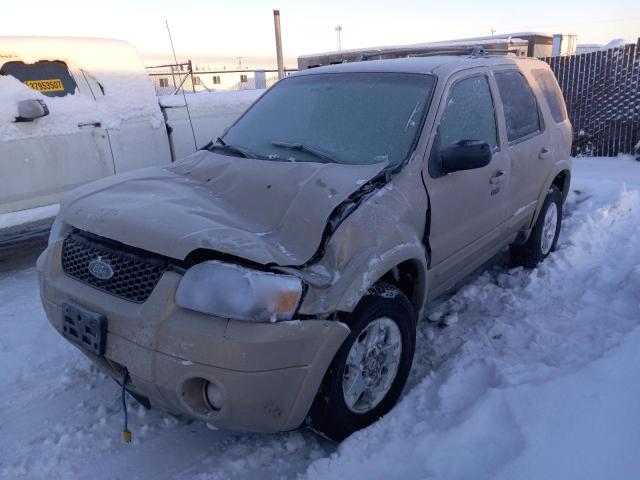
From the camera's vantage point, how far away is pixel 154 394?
2.34 meters

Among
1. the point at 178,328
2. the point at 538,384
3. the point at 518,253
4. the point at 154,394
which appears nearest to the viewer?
the point at 178,328

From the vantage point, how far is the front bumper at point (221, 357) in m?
2.12

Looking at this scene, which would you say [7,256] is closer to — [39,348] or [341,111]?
[39,348]

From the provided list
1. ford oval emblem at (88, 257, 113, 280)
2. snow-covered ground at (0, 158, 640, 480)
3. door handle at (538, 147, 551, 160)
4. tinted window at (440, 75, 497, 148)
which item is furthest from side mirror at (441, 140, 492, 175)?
ford oval emblem at (88, 257, 113, 280)

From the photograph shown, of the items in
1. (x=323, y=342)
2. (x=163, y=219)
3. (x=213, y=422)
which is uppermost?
(x=163, y=219)

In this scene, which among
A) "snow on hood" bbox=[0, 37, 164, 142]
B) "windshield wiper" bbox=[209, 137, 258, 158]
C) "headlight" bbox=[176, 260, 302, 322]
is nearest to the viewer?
"headlight" bbox=[176, 260, 302, 322]

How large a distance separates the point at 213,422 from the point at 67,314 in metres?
0.88

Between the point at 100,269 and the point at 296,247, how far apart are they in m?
0.91

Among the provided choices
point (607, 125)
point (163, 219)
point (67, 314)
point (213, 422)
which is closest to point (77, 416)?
point (67, 314)

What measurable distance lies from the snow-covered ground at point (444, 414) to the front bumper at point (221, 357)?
43cm

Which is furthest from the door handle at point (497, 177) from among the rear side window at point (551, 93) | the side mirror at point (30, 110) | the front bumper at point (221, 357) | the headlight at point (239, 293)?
the side mirror at point (30, 110)

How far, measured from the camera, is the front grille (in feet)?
7.67

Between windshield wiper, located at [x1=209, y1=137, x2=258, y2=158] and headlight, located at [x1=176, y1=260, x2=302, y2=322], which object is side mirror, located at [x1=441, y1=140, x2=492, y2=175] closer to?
windshield wiper, located at [x1=209, y1=137, x2=258, y2=158]

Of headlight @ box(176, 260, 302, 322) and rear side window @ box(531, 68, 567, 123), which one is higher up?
rear side window @ box(531, 68, 567, 123)
